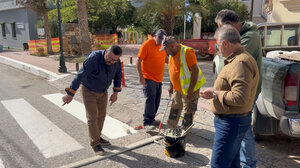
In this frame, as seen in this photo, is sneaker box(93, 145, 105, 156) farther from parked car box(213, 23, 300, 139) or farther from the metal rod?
parked car box(213, 23, 300, 139)

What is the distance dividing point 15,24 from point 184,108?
103ft

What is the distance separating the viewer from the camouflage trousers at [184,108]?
407 centimetres

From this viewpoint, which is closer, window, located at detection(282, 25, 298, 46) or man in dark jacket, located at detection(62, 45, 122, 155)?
man in dark jacket, located at detection(62, 45, 122, 155)

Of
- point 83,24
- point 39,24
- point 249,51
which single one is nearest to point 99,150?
point 249,51

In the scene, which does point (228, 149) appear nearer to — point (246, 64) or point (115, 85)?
A: point (246, 64)

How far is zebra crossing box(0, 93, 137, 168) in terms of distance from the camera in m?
4.31

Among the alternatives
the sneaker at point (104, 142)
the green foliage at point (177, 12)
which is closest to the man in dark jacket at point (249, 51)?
the sneaker at point (104, 142)

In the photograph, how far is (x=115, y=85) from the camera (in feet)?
14.4

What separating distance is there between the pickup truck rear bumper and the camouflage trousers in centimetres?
138

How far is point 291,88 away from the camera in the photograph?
2.98m

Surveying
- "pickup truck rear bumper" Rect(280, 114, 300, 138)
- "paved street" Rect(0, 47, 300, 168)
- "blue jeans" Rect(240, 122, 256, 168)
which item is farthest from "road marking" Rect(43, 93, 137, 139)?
"pickup truck rear bumper" Rect(280, 114, 300, 138)

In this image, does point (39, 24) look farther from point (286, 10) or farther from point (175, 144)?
point (175, 144)

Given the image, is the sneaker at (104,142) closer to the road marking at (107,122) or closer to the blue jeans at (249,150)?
the road marking at (107,122)

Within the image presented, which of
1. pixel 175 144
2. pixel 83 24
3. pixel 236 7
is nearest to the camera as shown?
pixel 175 144
